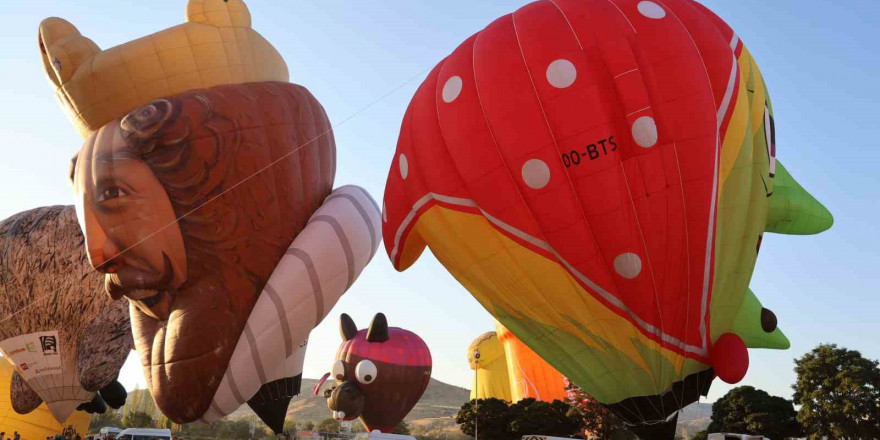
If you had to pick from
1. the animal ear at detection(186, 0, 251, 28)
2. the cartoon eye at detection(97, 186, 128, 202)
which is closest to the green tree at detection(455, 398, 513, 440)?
the cartoon eye at detection(97, 186, 128, 202)

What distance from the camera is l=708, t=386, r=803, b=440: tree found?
2264 cm

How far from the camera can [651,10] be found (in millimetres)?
11930

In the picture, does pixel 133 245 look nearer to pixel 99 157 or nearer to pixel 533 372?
pixel 99 157

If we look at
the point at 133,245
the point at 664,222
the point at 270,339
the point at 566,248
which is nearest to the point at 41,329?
the point at 133,245

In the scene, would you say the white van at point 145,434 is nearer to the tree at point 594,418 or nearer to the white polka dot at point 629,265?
the tree at point 594,418

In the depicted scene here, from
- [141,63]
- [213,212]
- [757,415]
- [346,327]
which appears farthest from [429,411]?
[141,63]

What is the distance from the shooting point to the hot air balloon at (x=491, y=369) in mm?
30766

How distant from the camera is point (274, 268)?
16.1 m

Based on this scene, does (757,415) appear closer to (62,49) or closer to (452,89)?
(452,89)

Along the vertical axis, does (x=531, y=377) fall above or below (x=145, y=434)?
above

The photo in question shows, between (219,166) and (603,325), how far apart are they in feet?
28.4

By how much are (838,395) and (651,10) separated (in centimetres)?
1711

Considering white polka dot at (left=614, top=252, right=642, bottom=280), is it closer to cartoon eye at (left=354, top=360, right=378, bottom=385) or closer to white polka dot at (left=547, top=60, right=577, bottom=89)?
white polka dot at (left=547, top=60, right=577, bottom=89)

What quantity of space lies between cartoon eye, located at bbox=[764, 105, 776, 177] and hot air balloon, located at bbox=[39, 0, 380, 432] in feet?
28.8
